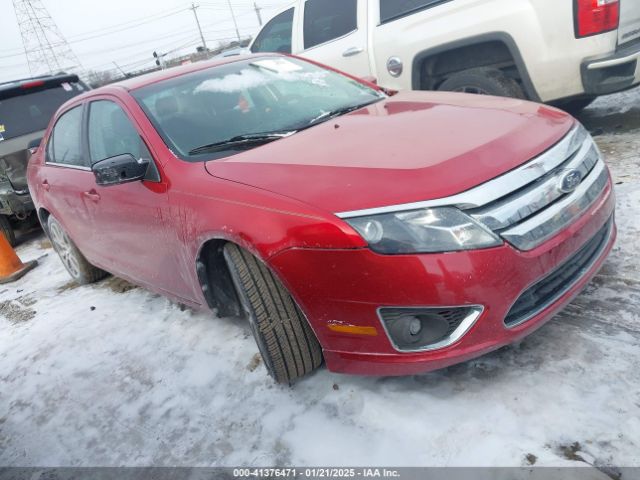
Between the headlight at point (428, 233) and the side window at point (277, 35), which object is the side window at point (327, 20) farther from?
the headlight at point (428, 233)

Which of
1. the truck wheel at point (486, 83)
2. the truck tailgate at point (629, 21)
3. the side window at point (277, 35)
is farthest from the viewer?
the side window at point (277, 35)

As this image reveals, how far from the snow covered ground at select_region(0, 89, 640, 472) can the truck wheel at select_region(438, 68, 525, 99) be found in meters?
1.24

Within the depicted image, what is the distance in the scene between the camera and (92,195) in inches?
133

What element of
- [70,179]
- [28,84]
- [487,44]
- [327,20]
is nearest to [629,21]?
[487,44]

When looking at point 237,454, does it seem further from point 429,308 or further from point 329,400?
point 429,308

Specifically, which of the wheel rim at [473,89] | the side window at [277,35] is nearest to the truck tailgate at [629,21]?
the wheel rim at [473,89]

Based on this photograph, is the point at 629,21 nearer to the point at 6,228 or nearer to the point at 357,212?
the point at 357,212

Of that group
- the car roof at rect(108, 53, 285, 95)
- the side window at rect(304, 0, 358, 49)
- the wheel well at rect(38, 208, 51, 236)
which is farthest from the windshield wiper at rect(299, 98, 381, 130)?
the wheel well at rect(38, 208, 51, 236)

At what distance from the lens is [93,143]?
3477 mm

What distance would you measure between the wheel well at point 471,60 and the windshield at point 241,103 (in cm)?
143

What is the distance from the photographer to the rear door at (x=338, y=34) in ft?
16.5

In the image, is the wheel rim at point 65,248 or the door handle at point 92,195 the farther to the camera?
the wheel rim at point 65,248

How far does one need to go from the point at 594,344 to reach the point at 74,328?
332cm

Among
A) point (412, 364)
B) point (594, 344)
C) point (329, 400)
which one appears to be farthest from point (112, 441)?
point (594, 344)
